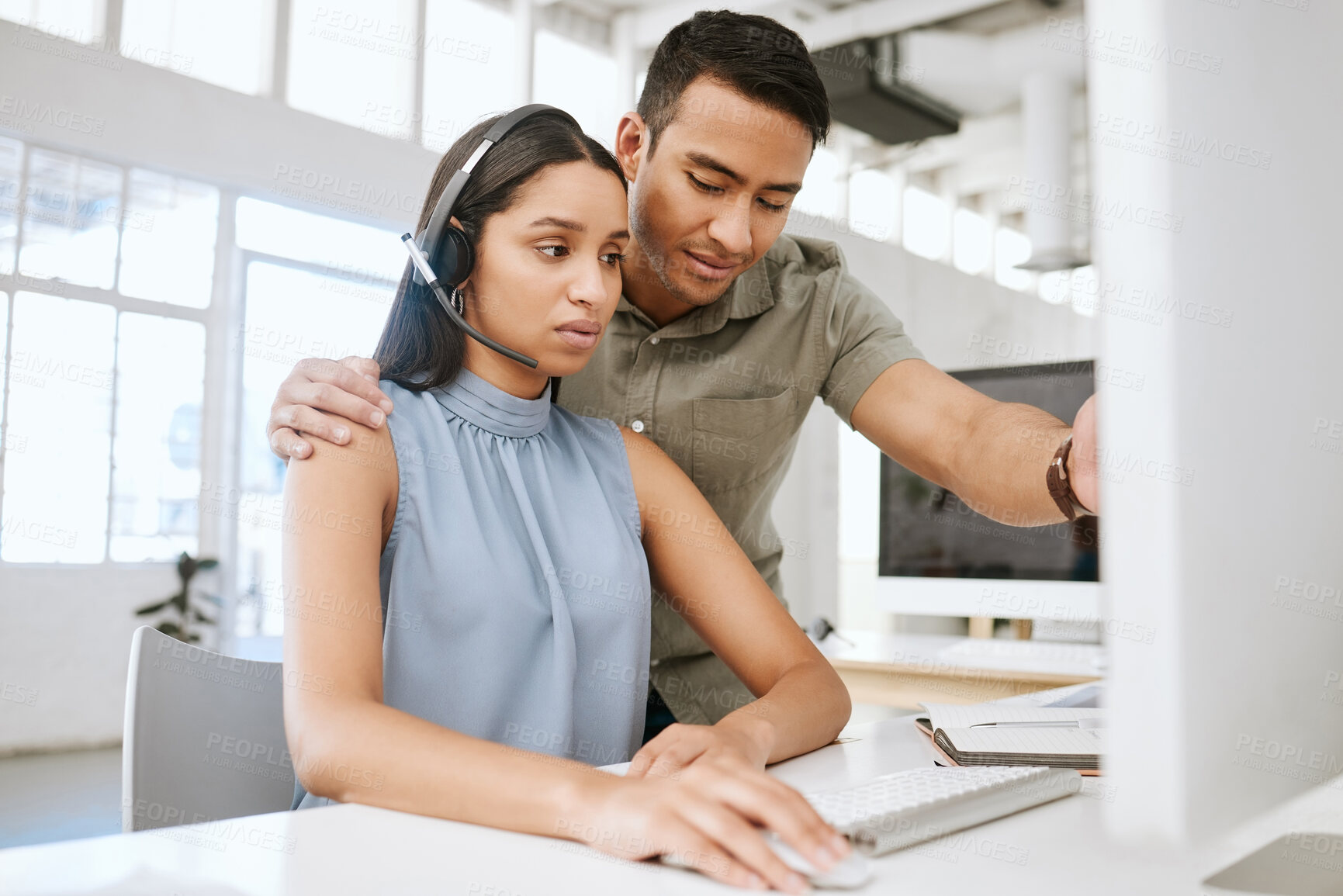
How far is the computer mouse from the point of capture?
0.53 m

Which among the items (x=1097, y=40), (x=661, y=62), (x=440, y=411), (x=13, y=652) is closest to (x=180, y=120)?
(x=13, y=652)

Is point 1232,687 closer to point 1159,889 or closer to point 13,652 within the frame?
point 1159,889

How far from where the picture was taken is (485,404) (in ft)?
3.92

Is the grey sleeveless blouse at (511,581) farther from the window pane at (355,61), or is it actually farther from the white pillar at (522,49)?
the white pillar at (522,49)

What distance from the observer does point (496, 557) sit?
1064 millimetres

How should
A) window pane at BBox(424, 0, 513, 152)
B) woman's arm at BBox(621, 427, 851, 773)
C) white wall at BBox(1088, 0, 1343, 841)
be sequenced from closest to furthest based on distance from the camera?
1. white wall at BBox(1088, 0, 1343, 841)
2. woman's arm at BBox(621, 427, 851, 773)
3. window pane at BBox(424, 0, 513, 152)

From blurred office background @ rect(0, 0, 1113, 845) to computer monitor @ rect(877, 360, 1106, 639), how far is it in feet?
7.52

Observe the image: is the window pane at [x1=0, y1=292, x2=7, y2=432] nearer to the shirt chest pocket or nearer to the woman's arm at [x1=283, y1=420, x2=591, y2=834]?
the shirt chest pocket

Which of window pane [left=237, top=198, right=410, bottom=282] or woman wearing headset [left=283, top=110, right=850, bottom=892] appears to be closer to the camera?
woman wearing headset [left=283, top=110, right=850, bottom=892]

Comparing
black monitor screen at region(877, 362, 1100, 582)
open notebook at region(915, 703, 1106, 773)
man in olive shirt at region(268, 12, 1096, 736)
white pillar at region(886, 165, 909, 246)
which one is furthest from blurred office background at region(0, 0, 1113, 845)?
open notebook at region(915, 703, 1106, 773)

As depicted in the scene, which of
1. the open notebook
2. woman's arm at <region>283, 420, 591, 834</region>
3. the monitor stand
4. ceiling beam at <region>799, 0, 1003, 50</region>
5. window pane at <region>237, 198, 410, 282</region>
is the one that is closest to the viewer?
the monitor stand

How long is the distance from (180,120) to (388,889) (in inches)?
195

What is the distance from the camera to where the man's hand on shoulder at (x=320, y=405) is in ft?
3.26

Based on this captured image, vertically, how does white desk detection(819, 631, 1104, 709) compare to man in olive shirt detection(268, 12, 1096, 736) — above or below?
below
